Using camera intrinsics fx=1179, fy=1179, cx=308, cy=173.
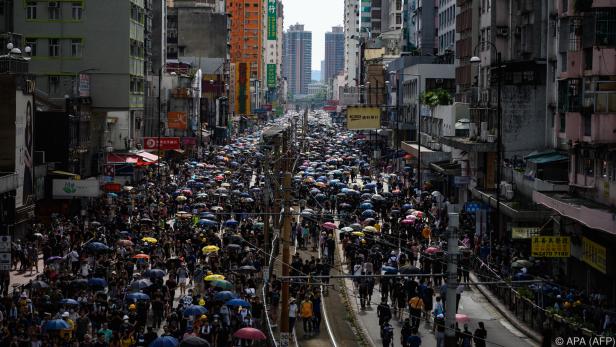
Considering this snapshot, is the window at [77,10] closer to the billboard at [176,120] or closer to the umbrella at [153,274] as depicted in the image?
the billboard at [176,120]

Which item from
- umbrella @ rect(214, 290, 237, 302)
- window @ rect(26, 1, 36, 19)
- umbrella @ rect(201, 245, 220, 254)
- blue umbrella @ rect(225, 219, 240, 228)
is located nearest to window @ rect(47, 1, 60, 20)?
window @ rect(26, 1, 36, 19)

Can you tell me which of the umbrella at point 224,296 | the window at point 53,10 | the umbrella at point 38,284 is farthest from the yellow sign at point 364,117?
the umbrella at point 224,296

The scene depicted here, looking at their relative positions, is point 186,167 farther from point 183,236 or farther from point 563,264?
point 563,264

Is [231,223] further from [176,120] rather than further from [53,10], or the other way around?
[176,120]

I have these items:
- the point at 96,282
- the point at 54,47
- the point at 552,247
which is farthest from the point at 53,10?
the point at 552,247

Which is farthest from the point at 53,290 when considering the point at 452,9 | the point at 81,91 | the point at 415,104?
the point at 415,104

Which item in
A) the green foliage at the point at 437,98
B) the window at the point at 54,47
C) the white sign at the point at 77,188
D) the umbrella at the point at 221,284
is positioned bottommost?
the umbrella at the point at 221,284
